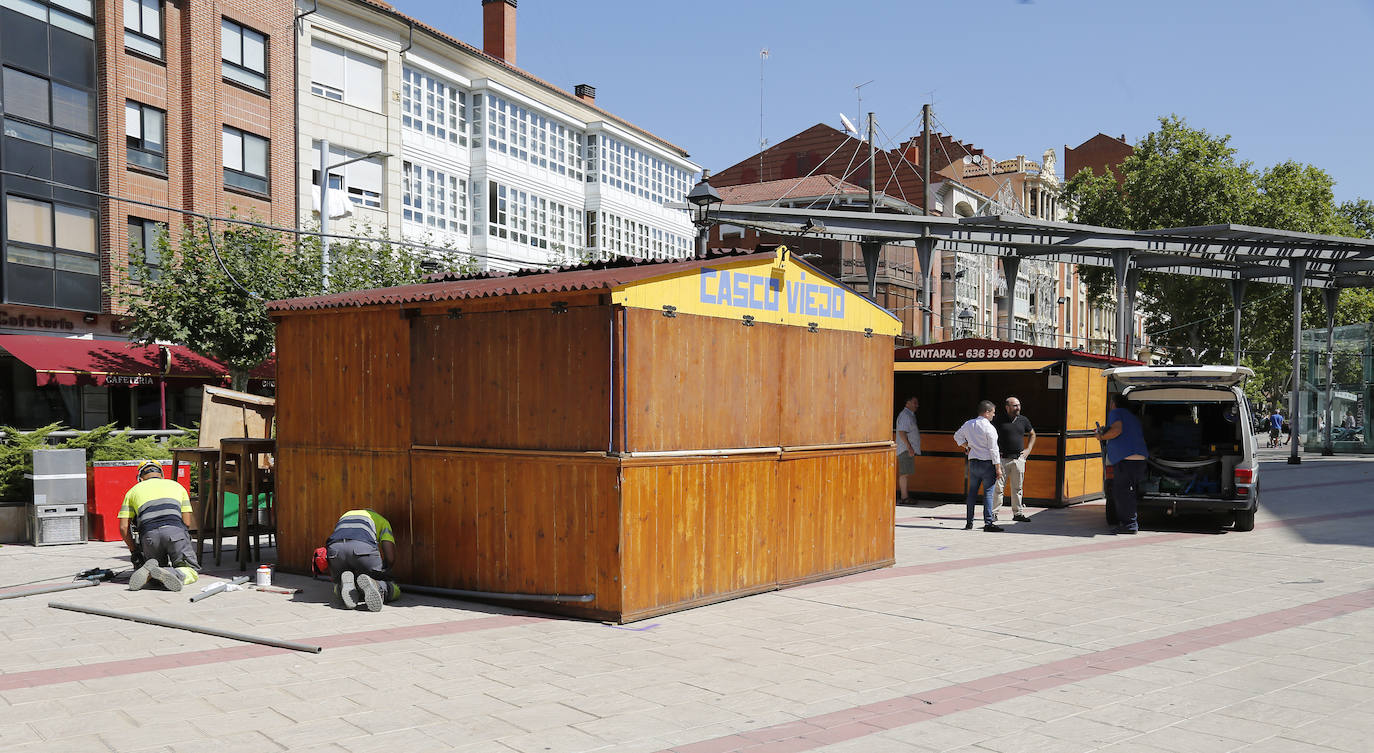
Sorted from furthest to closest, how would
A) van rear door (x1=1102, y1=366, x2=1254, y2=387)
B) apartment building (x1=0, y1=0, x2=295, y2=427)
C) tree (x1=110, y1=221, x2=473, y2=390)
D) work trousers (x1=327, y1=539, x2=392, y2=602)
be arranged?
apartment building (x1=0, y1=0, x2=295, y2=427) < tree (x1=110, y1=221, x2=473, y2=390) < van rear door (x1=1102, y1=366, x2=1254, y2=387) < work trousers (x1=327, y1=539, x2=392, y2=602)

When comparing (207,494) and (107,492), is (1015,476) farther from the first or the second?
(107,492)

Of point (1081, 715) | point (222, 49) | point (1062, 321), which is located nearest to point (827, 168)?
point (1062, 321)

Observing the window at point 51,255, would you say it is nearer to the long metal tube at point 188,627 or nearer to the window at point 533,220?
the window at point 533,220

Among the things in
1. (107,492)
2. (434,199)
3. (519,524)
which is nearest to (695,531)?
(519,524)

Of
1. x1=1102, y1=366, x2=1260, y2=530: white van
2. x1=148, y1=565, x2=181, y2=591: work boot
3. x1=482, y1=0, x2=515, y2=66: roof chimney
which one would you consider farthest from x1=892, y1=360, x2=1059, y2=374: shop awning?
x1=482, y1=0, x2=515, y2=66: roof chimney

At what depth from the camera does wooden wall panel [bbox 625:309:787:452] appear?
8.17 metres

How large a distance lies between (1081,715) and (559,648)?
3433 millimetres

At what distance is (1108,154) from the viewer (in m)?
Result: 84.9

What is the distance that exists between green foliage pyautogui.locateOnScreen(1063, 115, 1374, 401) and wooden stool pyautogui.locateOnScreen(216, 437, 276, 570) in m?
42.8

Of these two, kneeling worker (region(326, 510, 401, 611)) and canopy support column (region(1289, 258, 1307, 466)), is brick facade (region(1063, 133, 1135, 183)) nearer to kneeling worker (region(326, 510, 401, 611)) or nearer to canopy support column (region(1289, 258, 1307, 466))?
canopy support column (region(1289, 258, 1307, 466))

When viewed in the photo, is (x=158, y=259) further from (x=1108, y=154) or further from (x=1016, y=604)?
(x=1108, y=154)

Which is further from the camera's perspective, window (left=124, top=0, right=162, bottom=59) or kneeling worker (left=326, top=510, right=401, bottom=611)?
window (left=124, top=0, right=162, bottom=59)

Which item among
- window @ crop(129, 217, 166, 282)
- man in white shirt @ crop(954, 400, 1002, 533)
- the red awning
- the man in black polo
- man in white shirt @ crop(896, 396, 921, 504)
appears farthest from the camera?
window @ crop(129, 217, 166, 282)

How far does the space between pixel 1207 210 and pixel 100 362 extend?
43.3 meters
